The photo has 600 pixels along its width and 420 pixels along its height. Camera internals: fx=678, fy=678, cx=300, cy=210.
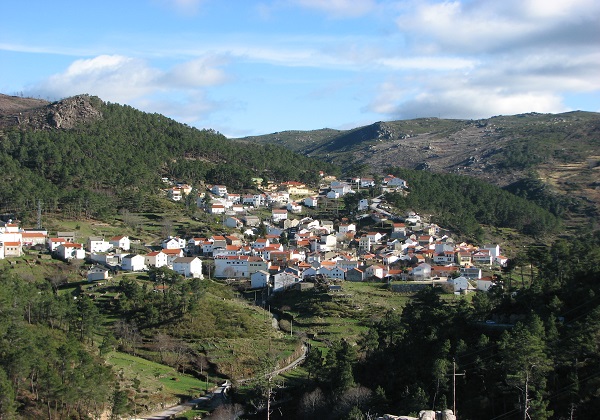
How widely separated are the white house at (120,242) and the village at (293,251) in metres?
0.13

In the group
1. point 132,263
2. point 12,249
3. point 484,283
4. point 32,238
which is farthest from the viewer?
point 32,238

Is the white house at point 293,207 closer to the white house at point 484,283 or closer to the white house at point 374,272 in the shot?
the white house at point 374,272

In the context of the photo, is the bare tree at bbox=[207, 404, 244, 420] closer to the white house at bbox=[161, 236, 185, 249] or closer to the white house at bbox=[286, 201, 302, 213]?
the white house at bbox=[161, 236, 185, 249]

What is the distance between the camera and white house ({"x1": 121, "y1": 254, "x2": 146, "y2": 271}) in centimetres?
5766

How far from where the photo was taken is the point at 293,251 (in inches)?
2667

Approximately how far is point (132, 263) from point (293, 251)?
1693cm

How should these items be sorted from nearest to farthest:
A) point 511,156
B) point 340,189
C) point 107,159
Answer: point 107,159 → point 340,189 → point 511,156

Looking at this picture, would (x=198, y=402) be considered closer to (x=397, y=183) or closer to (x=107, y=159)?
(x=107, y=159)

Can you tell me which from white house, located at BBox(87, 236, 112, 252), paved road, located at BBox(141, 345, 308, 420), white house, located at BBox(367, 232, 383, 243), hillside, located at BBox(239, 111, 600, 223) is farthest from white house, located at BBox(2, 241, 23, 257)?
hillside, located at BBox(239, 111, 600, 223)

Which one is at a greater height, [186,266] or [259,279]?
[186,266]

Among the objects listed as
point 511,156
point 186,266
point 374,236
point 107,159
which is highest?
point 511,156

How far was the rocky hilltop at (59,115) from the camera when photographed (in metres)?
106

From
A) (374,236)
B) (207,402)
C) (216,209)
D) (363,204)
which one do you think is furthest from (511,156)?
(207,402)

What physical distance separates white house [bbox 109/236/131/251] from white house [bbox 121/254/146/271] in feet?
14.4
